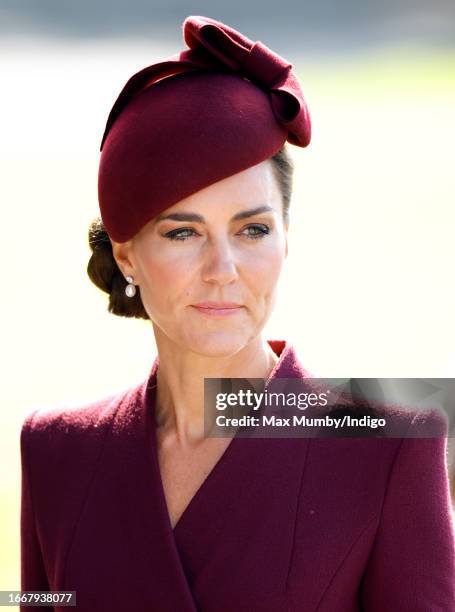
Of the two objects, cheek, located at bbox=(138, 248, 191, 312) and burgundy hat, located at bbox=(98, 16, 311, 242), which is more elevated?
burgundy hat, located at bbox=(98, 16, 311, 242)

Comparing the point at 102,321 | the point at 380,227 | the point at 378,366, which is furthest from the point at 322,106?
the point at 378,366

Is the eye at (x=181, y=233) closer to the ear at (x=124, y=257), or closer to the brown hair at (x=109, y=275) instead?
the ear at (x=124, y=257)

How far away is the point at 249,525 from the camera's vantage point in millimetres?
2559

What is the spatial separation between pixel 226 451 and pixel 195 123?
2.45 feet

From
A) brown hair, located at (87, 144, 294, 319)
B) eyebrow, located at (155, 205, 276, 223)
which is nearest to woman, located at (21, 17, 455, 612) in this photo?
eyebrow, located at (155, 205, 276, 223)

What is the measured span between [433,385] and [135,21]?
18.6 metres

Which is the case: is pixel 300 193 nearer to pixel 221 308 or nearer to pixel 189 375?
pixel 189 375

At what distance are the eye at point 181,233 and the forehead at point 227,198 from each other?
0.04m

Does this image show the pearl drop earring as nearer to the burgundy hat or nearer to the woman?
the woman

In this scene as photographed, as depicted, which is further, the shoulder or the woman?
the shoulder

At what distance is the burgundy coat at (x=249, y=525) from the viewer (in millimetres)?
2424

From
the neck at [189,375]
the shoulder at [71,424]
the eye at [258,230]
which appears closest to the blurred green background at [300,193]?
the eye at [258,230]

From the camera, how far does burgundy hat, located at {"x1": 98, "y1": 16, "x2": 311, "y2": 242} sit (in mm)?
2496

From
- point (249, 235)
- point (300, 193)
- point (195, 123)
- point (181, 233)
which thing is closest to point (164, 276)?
point (181, 233)
